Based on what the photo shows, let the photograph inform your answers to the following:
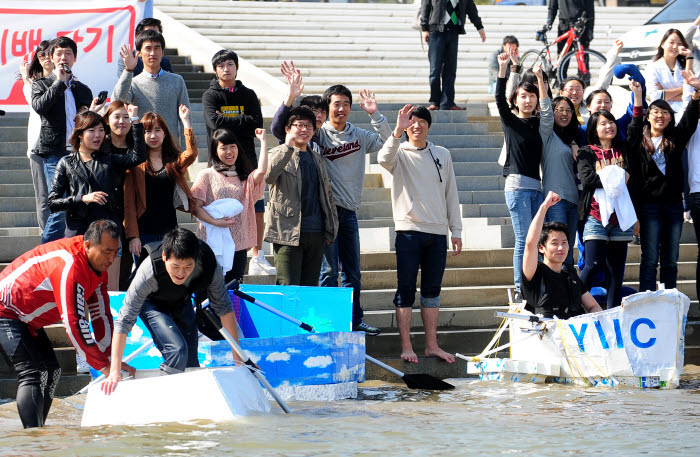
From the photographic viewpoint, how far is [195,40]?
16.2m

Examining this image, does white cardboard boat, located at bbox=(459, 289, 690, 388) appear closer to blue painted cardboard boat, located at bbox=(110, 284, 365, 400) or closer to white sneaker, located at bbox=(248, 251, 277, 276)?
blue painted cardboard boat, located at bbox=(110, 284, 365, 400)

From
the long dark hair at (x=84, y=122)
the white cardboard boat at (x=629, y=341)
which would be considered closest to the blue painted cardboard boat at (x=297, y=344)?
the long dark hair at (x=84, y=122)

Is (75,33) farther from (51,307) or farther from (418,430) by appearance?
(418,430)

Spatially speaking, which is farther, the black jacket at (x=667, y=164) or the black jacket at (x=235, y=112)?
the black jacket at (x=235, y=112)

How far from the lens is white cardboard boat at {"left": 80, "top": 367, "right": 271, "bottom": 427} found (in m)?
6.60

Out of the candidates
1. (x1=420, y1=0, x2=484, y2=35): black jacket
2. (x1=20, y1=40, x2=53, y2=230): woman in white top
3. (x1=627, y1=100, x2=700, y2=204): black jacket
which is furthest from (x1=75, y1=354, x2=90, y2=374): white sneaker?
(x1=420, y1=0, x2=484, y2=35): black jacket

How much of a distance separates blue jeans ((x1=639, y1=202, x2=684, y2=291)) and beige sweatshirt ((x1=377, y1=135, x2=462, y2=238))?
1592 mm

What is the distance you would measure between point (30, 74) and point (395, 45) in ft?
33.8

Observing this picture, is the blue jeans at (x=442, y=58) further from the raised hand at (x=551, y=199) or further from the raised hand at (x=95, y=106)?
the raised hand at (x=95, y=106)

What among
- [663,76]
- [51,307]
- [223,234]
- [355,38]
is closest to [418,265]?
[223,234]

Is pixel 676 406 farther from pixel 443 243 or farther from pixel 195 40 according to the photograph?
→ pixel 195 40

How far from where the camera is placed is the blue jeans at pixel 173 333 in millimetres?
6973

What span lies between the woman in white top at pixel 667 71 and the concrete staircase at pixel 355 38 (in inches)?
187

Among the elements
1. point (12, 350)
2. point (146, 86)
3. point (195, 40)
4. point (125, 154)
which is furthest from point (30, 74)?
point (195, 40)
